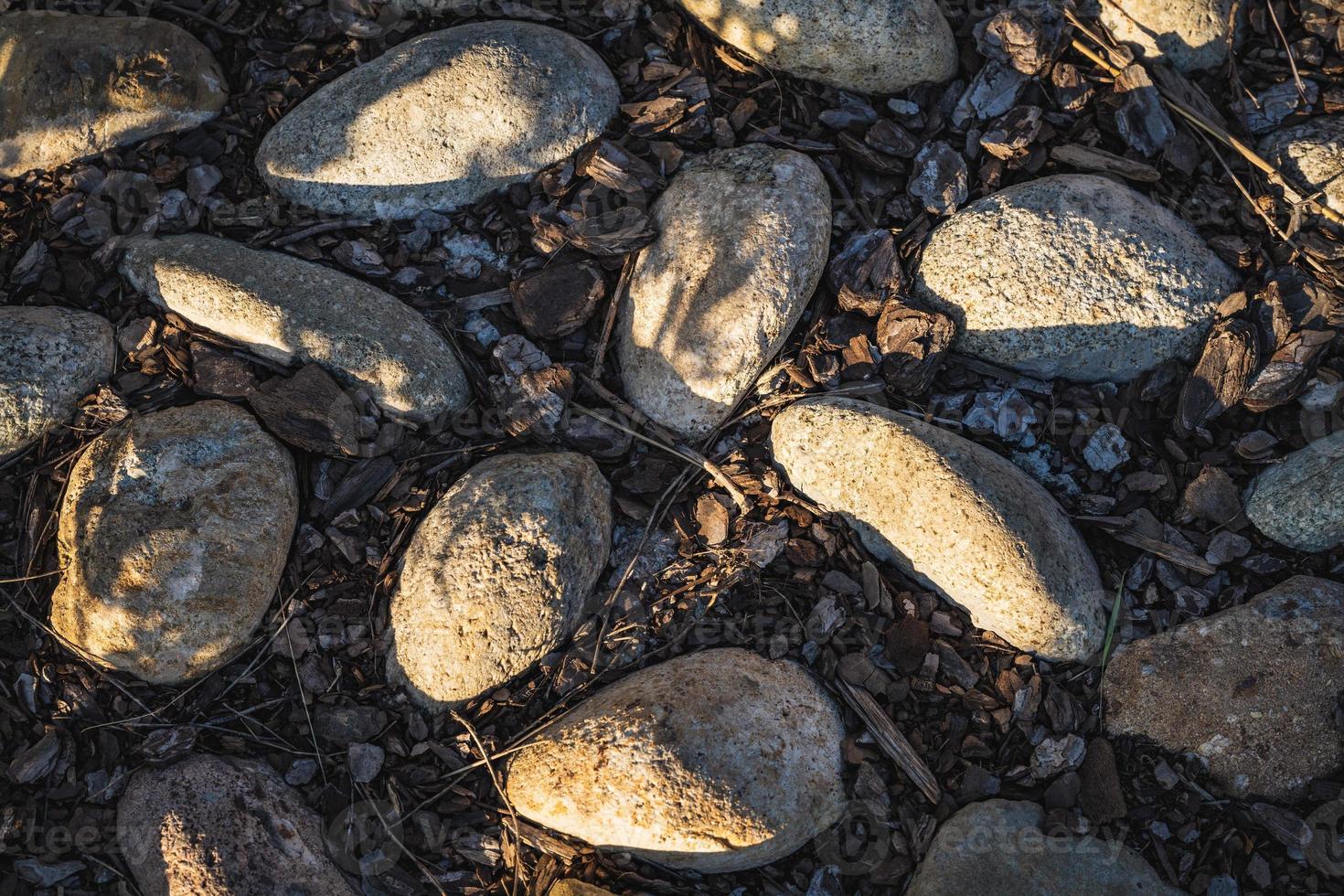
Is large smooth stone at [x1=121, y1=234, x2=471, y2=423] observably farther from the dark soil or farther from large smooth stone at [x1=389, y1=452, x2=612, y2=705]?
large smooth stone at [x1=389, y1=452, x2=612, y2=705]

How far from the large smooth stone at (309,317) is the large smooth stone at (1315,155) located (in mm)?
3075

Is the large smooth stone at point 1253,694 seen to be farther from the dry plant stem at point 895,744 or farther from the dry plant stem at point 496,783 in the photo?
the dry plant stem at point 496,783

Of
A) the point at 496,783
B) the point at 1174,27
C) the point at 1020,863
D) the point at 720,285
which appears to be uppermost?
the point at 1174,27

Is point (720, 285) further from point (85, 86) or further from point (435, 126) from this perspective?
point (85, 86)

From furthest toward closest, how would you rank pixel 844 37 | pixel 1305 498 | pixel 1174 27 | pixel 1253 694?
pixel 1174 27
pixel 844 37
pixel 1305 498
pixel 1253 694

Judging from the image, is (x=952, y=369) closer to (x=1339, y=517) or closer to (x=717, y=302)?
(x=717, y=302)

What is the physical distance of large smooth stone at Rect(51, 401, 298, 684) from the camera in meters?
2.67

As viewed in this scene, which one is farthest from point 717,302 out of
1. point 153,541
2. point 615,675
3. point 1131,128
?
point 153,541

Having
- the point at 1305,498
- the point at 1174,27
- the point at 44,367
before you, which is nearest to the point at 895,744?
the point at 1305,498

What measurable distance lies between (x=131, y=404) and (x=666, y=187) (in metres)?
1.99

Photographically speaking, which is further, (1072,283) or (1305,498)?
(1072,283)

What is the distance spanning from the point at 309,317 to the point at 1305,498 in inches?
129

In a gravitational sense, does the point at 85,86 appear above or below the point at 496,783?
above

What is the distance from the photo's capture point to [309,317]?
2861 mm
